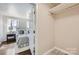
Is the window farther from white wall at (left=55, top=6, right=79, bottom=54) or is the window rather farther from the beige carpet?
white wall at (left=55, top=6, right=79, bottom=54)

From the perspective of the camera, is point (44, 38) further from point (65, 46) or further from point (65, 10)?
point (65, 10)

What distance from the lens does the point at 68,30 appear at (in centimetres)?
133

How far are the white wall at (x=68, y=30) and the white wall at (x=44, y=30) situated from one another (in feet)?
0.25

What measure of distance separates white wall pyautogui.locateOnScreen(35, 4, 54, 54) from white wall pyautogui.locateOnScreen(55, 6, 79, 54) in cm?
8

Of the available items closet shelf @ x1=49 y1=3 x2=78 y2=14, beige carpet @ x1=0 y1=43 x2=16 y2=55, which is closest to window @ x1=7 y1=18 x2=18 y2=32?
beige carpet @ x1=0 y1=43 x2=16 y2=55

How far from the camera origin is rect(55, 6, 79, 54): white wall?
131cm

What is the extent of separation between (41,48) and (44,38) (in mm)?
134

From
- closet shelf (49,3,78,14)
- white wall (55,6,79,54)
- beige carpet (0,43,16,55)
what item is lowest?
beige carpet (0,43,16,55)

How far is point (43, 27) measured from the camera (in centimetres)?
136

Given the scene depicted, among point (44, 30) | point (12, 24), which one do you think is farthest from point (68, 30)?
point (12, 24)

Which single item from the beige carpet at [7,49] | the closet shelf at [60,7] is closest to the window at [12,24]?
the beige carpet at [7,49]

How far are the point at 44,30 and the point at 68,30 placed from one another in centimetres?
30

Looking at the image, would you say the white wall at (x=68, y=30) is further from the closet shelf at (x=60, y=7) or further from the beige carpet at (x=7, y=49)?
the beige carpet at (x=7, y=49)

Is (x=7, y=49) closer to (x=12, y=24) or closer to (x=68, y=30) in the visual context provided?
(x=12, y=24)
